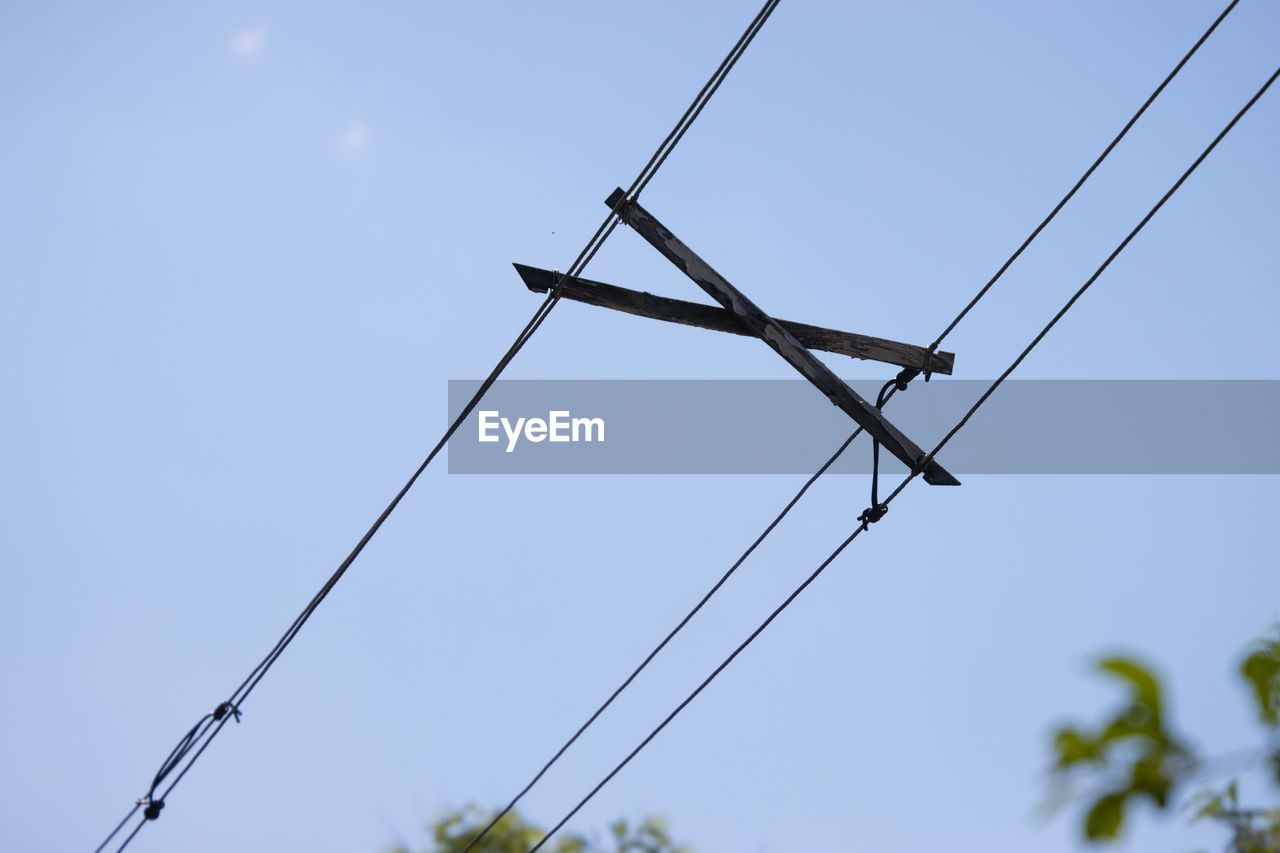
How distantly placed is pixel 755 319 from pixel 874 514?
1.39 metres

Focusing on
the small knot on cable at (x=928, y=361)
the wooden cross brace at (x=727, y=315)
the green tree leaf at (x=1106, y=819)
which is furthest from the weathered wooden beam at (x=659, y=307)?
the green tree leaf at (x=1106, y=819)

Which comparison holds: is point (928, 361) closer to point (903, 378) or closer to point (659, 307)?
point (903, 378)

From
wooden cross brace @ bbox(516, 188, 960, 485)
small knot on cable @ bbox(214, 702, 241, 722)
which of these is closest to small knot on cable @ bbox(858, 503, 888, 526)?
wooden cross brace @ bbox(516, 188, 960, 485)

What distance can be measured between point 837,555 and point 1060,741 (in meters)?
5.42

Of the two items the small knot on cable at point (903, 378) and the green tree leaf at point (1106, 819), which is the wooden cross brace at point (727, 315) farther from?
the green tree leaf at point (1106, 819)

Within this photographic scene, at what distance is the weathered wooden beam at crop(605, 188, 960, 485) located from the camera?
636cm

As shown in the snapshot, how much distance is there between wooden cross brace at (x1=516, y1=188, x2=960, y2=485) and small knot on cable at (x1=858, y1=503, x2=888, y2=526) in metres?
0.38

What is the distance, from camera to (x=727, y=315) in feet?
21.2

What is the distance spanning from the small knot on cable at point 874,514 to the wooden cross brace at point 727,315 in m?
0.38

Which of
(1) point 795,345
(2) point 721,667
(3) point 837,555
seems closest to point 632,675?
(2) point 721,667

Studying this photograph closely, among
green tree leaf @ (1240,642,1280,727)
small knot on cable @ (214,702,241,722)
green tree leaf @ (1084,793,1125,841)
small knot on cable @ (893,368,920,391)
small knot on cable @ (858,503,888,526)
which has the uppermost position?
small knot on cable @ (893,368,920,391)

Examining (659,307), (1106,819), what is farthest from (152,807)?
(1106,819)

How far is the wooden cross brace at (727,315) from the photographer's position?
20.9 ft

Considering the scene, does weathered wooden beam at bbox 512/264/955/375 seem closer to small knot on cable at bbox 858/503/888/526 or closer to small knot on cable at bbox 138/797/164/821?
small knot on cable at bbox 858/503/888/526
